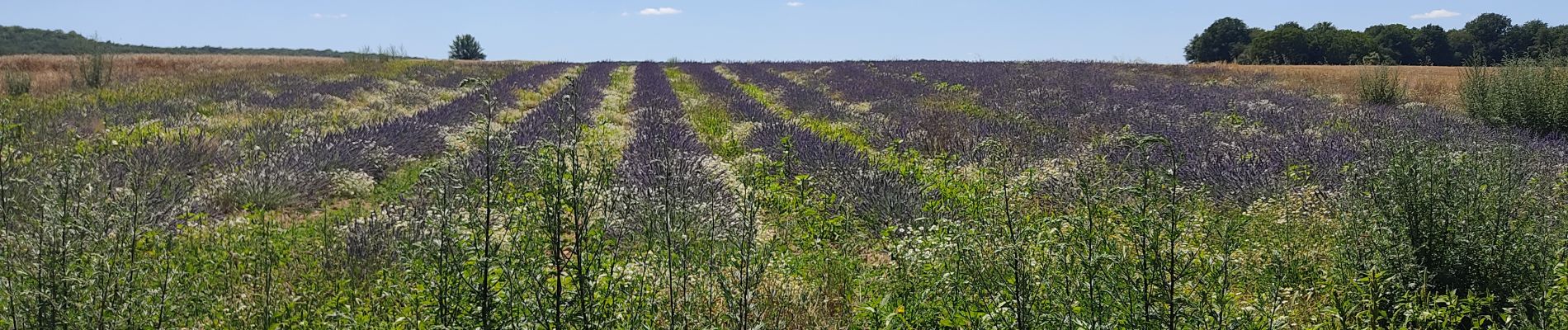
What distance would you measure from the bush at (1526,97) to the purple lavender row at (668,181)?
29.0ft

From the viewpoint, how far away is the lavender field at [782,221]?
2.52 meters

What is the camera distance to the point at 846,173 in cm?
685

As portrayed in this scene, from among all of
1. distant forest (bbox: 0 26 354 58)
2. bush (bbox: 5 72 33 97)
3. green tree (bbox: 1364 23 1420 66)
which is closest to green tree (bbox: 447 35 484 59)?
distant forest (bbox: 0 26 354 58)

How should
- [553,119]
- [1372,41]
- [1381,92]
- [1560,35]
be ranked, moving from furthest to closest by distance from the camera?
[1372,41], [1560,35], [1381,92], [553,119]

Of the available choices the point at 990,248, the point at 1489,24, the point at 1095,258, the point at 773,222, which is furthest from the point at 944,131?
the point at 1489,24

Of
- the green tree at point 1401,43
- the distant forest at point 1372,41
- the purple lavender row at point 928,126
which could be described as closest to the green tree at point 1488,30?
the distant forest at point 1372,41

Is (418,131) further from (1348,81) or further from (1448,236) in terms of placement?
(1348,81)

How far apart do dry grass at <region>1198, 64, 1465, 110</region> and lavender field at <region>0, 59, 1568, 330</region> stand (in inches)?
224

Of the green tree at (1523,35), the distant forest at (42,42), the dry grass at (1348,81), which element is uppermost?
the green tree at (1523,35)

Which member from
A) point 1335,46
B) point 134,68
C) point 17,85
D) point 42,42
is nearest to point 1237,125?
point 17,85

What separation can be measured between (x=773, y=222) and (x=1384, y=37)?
2681 inches

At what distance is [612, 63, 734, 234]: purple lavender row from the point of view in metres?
3.07

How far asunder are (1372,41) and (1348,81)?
4237 centimetres

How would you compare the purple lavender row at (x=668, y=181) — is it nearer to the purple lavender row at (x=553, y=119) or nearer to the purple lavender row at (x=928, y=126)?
the purple lavender row at (x=553, y=119)
